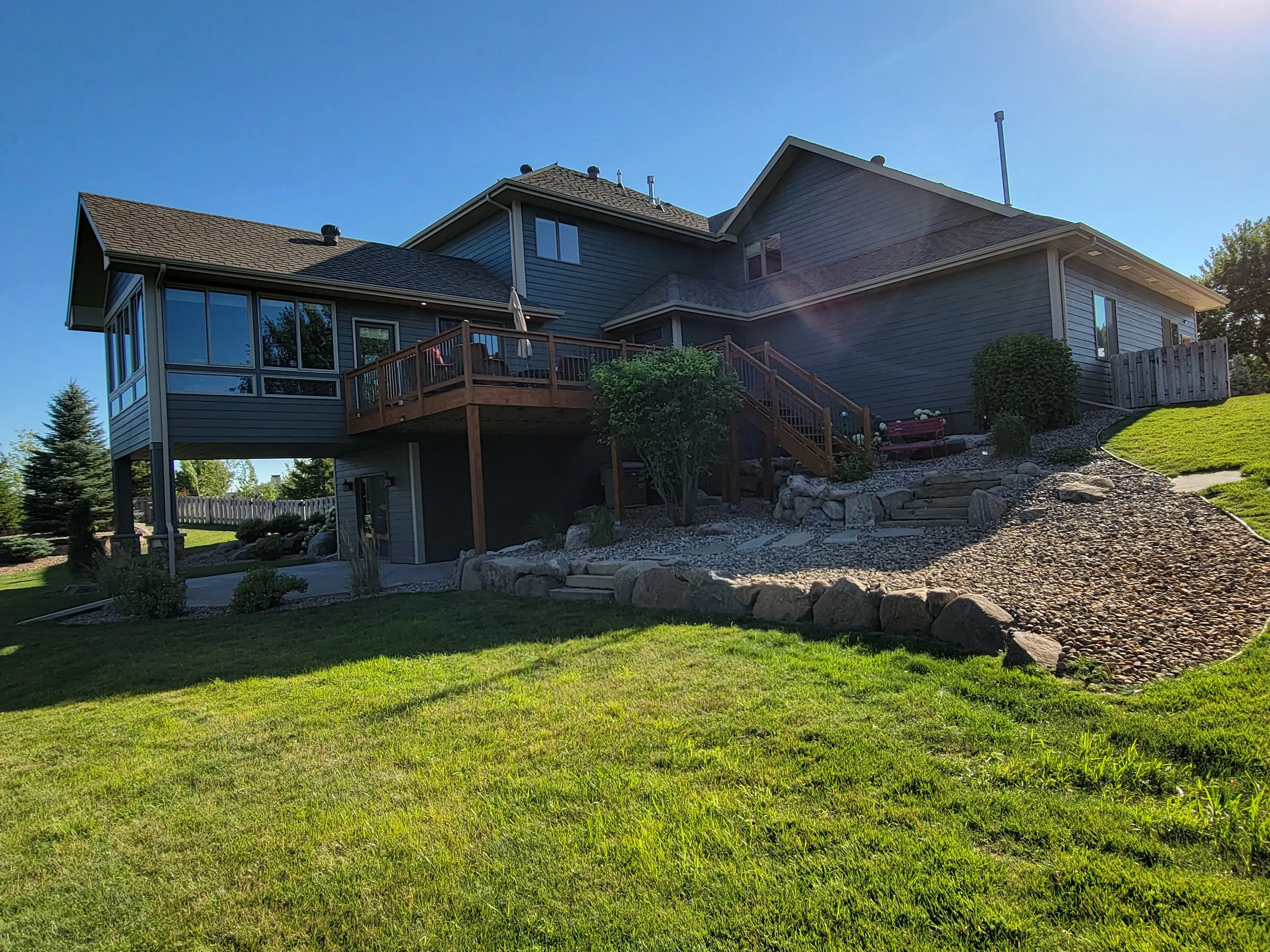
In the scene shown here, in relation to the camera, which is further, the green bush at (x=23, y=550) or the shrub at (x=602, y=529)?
the green bush at (x=23, y=550)

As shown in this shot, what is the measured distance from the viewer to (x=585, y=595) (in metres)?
7.51

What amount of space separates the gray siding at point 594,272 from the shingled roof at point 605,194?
54 cm

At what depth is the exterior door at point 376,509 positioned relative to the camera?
1481 centimetres

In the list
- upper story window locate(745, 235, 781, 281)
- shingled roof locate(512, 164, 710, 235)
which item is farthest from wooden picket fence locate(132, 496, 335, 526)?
upper story window locate(745, 235, 781, 281)

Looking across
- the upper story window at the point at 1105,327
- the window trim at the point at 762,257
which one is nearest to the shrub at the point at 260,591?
the window trim at the point at 762,257

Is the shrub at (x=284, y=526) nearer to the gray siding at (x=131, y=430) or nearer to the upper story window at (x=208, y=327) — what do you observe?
the gray siding at (x=131, y=430)

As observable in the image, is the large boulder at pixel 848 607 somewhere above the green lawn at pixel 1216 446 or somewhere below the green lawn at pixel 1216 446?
below

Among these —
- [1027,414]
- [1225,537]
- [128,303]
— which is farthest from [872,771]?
[128,303]

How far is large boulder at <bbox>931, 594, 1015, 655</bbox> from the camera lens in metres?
4.29

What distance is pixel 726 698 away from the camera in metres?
3.97

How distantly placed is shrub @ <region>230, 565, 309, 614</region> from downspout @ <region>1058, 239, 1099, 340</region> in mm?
12761

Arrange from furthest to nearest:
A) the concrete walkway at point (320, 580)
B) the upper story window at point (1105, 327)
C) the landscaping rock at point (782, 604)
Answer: the upper story window at point (1105, 327)
the concrete walkway at point (320, 580)
the landscaping rock at point (782, 604)

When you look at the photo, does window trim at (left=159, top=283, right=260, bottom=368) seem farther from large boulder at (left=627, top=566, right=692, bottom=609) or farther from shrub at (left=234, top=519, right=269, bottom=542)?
shrub at (left=234, top=519, right=269, bottom=542)

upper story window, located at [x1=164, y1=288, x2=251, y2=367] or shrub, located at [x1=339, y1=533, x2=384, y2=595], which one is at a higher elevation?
upper story window, located at [x1=164, y1=288, x2=251, y2=367]
